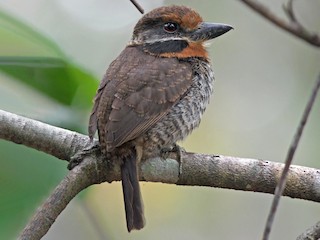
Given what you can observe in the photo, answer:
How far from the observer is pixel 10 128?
2385 millimetres

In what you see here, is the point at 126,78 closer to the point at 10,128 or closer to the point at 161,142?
the point at 161,142

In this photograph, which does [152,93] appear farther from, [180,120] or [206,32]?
[206,32]

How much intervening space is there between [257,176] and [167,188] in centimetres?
300

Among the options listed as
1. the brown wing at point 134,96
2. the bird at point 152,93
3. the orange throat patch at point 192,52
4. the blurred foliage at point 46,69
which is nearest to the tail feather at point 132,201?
the bird at point 152,93

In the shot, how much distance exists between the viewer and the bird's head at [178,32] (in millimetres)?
2965

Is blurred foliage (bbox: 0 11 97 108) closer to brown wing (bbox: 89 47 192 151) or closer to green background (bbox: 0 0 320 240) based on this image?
green background (bbox: 0 0 320 240)

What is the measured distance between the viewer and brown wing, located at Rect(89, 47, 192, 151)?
8.20 feet

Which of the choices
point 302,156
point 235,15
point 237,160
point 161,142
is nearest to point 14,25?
point 161,142

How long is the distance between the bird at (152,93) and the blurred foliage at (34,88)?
0.52ft

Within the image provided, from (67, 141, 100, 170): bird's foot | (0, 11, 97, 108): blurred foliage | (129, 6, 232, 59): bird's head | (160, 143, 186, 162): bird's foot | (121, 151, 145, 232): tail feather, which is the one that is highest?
(129, 6, 232, 59): bird's head

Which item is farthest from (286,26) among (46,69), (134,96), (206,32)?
(206,32)

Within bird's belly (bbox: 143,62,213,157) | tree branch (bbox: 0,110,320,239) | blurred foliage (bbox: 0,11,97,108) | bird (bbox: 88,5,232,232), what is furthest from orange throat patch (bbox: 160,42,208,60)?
tree branch (bbox: 0,110,320,239)

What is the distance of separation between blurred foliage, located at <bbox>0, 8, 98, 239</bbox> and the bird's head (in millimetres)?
308

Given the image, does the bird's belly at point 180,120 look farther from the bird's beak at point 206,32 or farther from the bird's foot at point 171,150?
the bird's beak at point 206,32
